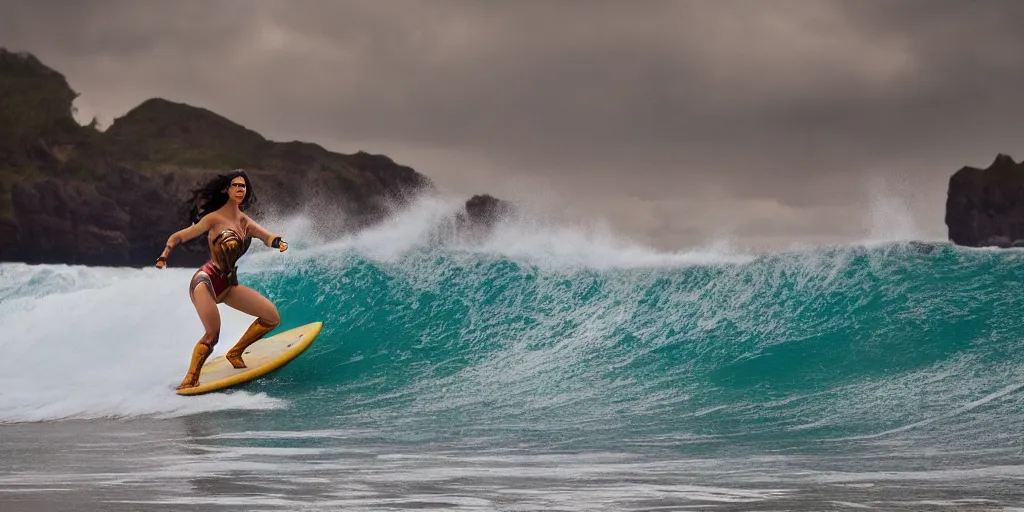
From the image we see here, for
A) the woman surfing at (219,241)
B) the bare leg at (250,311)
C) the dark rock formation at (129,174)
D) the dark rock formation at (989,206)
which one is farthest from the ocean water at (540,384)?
the dark rock formation at (989,206)

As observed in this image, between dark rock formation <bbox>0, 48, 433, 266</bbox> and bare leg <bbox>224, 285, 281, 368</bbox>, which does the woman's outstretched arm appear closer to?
bare leg <bbox>224, 285, 281, 368</bbox>

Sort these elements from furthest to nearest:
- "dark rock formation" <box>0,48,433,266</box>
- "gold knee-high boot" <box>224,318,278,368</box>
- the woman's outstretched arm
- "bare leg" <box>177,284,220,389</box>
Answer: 1. "dark rock formation" <box>0,48,433,266</box>
2. "gold knee-high boot" <box>224,318,278,368</box>
3. "bare leg" <box>177,284,220,389</box>
4. the woman's outstretched arm

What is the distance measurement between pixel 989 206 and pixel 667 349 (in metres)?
57.9

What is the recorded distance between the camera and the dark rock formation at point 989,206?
63.8 metres

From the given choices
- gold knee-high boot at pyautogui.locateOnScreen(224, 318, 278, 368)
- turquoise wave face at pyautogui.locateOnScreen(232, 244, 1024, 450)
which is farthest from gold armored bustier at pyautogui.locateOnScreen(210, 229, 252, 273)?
turquoise wave face at pyautogui.locateOnScreen(232, 244, 1024, 450)

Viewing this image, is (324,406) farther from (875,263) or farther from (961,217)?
(961,217)

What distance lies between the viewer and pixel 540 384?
11789mm

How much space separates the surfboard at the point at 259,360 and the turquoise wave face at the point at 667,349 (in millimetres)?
223

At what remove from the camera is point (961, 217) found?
64.8 meters

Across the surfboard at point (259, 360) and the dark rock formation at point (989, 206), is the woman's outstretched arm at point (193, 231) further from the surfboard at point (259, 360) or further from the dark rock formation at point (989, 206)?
the dark rock formation at point (989, 206)

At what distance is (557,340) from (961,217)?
57576 millimetres

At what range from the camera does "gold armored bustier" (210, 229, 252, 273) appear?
11.2m

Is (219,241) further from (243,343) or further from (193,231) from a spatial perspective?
(243,343)

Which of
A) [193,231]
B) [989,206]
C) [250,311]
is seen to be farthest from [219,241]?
[989,206]
